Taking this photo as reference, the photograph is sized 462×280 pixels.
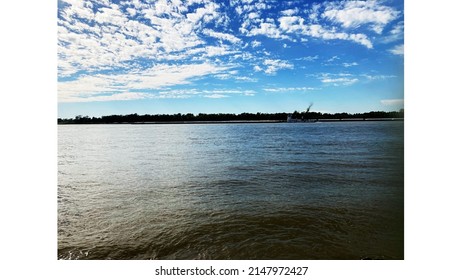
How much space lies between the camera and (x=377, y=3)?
5703 millimetres

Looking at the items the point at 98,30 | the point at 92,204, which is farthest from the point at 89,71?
the point at 92,204

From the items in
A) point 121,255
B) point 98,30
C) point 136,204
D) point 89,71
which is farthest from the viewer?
point 89,71

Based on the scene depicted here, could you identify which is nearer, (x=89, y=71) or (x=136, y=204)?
(x=136, y=204)

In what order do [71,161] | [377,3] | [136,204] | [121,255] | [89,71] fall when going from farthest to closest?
[71,161]
[89,71]
[136,204]
[377,3]
[121,255]

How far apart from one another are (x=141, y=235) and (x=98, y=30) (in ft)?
17.6

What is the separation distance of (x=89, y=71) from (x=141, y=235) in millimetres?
5510

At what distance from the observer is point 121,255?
162 inches
